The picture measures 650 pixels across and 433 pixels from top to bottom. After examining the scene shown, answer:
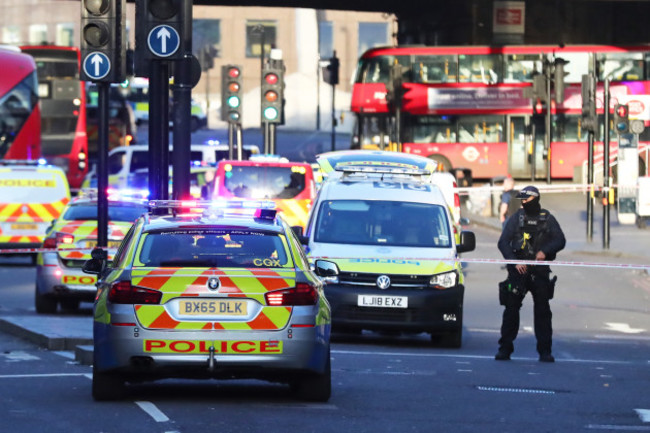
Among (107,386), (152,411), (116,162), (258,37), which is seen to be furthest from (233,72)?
(258,37)

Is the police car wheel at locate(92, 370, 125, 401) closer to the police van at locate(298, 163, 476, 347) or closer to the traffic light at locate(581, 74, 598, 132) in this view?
the police van at locate(298, 163, 476, 347)

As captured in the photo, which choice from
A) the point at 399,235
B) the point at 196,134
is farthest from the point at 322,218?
the point at 196,134

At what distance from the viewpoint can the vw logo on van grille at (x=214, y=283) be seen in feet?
34.9

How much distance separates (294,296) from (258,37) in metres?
78.6

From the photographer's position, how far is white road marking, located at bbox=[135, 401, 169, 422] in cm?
1008

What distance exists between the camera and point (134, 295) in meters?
10.6

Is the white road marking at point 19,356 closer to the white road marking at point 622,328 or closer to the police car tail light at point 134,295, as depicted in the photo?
the police car tail light at point 134,295

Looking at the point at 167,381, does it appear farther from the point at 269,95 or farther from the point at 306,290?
the point at 269,95

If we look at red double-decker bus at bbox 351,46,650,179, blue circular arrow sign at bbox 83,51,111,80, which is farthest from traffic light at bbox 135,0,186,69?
red double-decker bus at bbox 351,46,650,179

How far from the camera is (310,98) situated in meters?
84.3

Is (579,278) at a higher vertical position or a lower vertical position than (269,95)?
lower

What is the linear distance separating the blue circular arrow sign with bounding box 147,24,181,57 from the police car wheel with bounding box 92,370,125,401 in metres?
5.66

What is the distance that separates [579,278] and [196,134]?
49564mm

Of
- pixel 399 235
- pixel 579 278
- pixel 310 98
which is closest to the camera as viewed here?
pixel 399 235
